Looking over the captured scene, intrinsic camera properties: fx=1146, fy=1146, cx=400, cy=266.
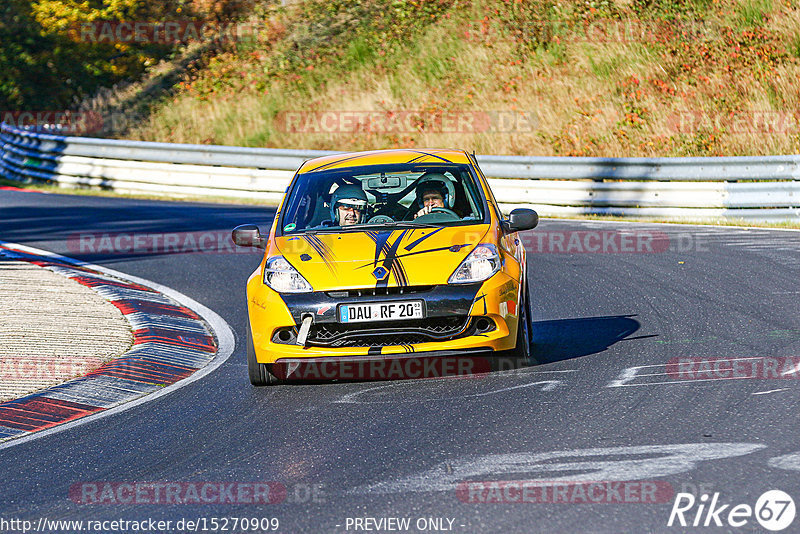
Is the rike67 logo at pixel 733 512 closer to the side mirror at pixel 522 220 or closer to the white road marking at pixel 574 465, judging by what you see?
the white road marking at pixel 574 465

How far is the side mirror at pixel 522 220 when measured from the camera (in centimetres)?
834

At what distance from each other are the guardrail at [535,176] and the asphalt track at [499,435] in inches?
236

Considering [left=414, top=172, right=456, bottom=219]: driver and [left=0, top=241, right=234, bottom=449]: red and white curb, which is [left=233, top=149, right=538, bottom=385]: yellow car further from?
[left=0, top=241, right=234, bottom=449]: red and white curb

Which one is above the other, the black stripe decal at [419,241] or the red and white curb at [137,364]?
the black stripe decal at [419,241]

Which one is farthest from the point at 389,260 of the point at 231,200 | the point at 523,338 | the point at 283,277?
the point at 231,200

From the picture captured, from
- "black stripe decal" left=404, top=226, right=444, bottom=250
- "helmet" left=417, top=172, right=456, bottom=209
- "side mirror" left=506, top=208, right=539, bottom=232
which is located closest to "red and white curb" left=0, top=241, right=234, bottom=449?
"black stripe decal" left=404, top=226, right=444, bottom=250

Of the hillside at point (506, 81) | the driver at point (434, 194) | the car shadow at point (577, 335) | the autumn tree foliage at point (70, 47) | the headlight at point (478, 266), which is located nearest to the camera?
the headlight at point (478, 266)

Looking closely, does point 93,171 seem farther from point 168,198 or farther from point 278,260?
point 278,260

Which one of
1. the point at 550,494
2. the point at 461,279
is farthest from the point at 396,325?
the point at 550,494

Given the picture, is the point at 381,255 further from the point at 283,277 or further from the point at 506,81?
the point at 506,81

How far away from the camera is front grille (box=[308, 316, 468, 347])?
742 centimetres

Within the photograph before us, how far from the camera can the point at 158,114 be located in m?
33.2

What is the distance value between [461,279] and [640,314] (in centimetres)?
298

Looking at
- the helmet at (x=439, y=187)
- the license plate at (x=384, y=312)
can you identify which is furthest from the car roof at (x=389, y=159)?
the license plate at (x=384, y=312)
